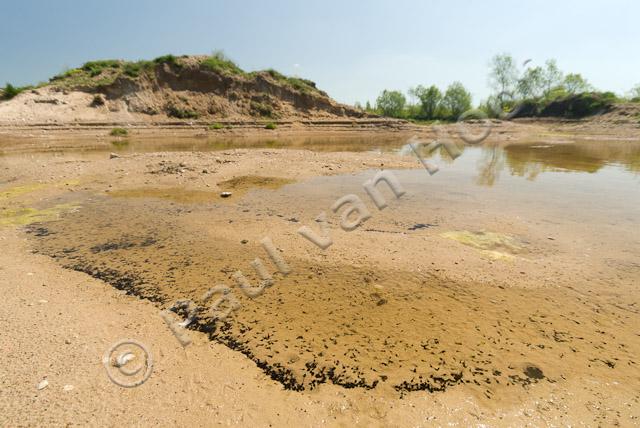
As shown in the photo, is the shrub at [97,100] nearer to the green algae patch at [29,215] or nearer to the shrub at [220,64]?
the shrub at [220,64]

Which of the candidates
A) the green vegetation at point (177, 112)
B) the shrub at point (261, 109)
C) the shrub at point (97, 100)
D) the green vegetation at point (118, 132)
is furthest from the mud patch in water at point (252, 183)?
the shrub at point (261, 109)

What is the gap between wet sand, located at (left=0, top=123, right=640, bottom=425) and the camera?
2617mm

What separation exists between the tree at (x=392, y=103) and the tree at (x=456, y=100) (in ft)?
33.3

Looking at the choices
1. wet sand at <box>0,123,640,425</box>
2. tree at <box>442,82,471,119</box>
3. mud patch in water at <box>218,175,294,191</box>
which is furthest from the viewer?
tree at <box>442,82,471,119</box>

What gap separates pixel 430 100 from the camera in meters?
66.7

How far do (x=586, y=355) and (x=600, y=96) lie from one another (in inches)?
2146

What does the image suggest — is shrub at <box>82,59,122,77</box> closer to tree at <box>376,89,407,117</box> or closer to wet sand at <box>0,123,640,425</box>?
wet sand at <box>0,123,640,425</box>

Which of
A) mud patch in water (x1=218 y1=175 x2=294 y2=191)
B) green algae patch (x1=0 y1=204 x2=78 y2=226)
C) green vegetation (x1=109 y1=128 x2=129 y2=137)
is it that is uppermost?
green vegetation (x1=109 y1=128 x2=129 y2=137)

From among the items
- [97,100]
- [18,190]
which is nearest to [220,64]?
[97,100]

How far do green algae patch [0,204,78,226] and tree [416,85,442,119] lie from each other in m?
69.3

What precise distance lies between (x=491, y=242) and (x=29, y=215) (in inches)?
327

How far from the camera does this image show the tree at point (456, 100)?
64.2 m

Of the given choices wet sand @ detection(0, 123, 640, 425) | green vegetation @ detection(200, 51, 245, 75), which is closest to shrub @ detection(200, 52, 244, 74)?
green vegetation @ detection(200, 51, 245, 75)

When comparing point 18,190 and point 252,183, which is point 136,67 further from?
point 252,183
